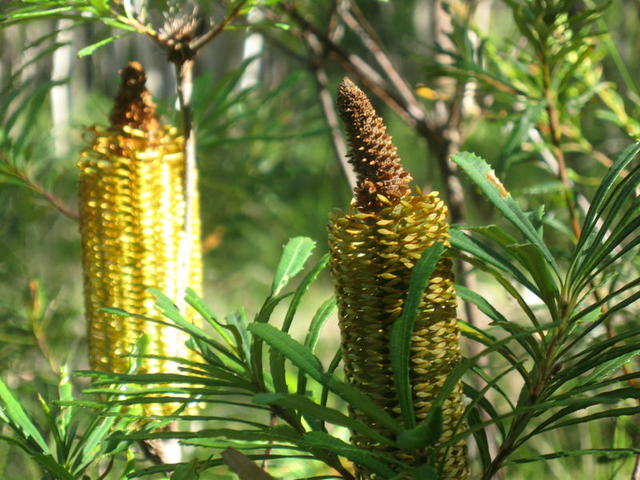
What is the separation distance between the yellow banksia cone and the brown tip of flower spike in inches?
5.1

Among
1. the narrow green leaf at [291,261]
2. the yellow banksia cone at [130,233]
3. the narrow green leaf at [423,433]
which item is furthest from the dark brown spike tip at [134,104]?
the narrow green leaf at [423,433]

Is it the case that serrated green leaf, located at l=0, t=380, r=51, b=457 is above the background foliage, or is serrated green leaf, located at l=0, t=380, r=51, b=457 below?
below

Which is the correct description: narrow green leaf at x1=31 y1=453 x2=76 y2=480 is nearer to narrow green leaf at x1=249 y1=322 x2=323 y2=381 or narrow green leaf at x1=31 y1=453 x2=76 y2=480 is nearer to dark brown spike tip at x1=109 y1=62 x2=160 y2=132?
narrow green leaf at x1=249 y1=322 x2=323 y2=381

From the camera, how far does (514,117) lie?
48 centimetres

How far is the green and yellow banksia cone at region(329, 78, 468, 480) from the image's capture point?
221 mm

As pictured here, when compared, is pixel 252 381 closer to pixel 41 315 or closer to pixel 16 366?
pixel 41 315

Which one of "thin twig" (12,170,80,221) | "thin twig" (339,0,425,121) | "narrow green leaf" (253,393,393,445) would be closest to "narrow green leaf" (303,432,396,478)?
"narrow green leaf" (253,393,393,445)

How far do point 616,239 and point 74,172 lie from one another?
28.2 inches

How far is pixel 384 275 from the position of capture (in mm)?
219

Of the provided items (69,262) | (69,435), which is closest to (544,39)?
(69,435)

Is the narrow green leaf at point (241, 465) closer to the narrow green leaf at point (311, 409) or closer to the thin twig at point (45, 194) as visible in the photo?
the narrow green leaf at point (311, 409)

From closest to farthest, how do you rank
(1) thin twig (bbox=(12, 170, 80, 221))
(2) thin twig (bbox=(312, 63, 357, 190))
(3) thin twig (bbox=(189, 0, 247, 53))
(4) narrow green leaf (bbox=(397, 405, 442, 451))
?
(4) narrow green leaf (bbox=(397, 405, 442, 451)), (3) thin twig (bbox=(189, 0, 247, 53)), (1) thin twig (bbox=(12, 170, 80, 221)), (2) thin twig (bbox=(312, 63, 357, 190))

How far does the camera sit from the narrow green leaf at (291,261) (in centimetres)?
27

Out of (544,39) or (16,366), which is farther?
(16,366)
